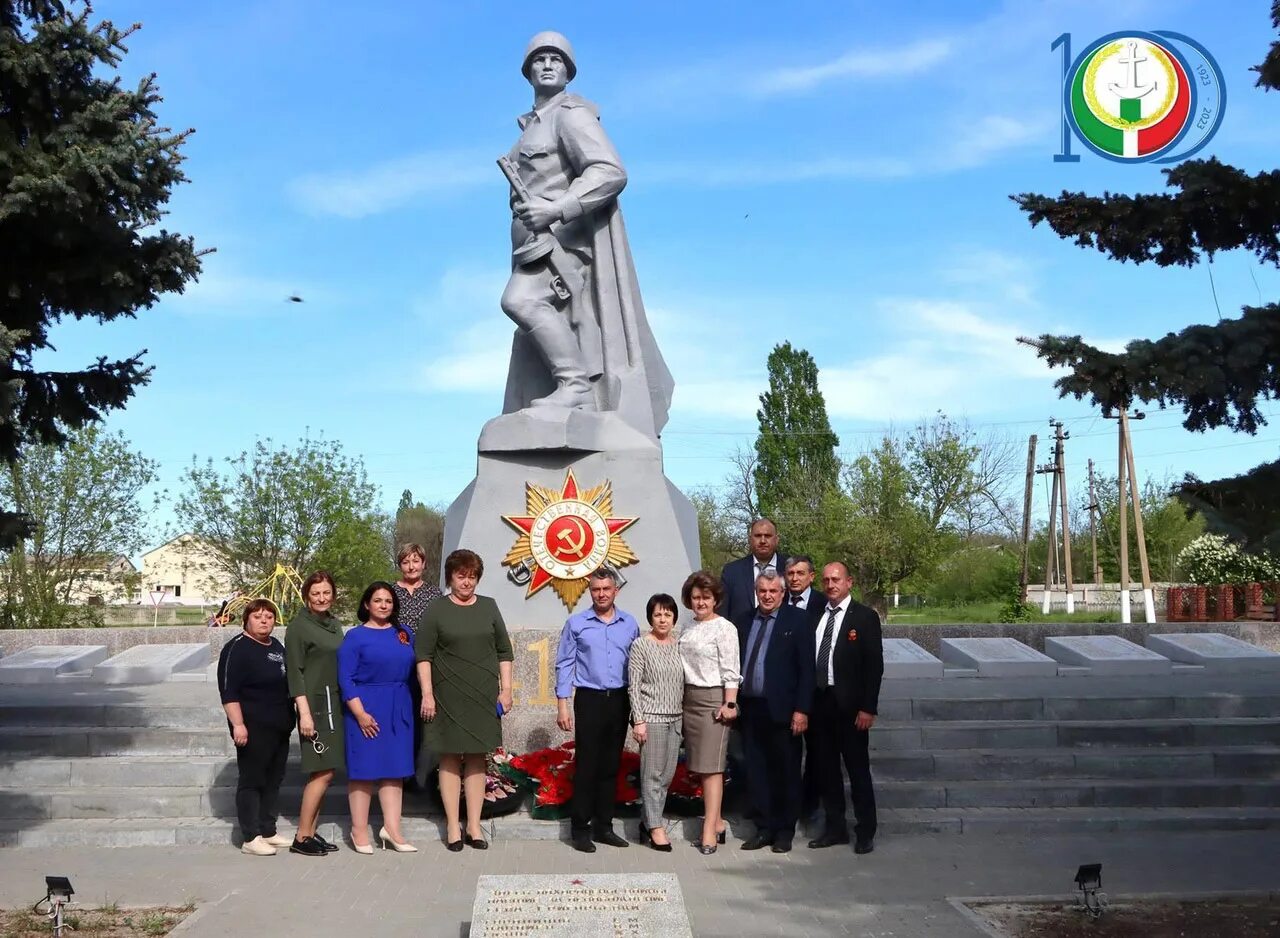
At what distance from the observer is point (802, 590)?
7176mm

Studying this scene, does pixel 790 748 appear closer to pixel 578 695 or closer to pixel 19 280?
pixel 578 695

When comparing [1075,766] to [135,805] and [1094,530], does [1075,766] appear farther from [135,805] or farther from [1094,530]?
[1094,530]

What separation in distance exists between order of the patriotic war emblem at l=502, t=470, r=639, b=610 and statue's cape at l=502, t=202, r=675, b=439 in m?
0.80

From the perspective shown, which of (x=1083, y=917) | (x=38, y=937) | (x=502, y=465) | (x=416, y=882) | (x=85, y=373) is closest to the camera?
(x=38, y=937)

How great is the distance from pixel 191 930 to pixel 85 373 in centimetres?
355

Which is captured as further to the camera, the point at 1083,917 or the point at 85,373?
the point at 85,373

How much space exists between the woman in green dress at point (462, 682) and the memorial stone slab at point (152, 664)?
5434 millimetres

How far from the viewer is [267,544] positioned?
35.2 m

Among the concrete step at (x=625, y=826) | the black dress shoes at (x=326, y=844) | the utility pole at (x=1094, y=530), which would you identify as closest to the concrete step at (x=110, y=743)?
Answer: the concrete step at (x=625, y=826)

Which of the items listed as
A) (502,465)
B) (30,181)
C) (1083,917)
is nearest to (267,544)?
(502,465)

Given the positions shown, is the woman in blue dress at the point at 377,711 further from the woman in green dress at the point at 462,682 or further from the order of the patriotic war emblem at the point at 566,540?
the order of the patriotic war emblem at the point at 566,540

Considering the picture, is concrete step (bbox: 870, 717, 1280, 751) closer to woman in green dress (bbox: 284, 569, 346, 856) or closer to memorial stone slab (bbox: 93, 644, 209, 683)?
woman in green dress (bbox: 284, 569, 346, 856)

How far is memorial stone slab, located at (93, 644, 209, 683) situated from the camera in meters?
11.4

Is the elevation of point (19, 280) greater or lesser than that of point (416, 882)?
greater
